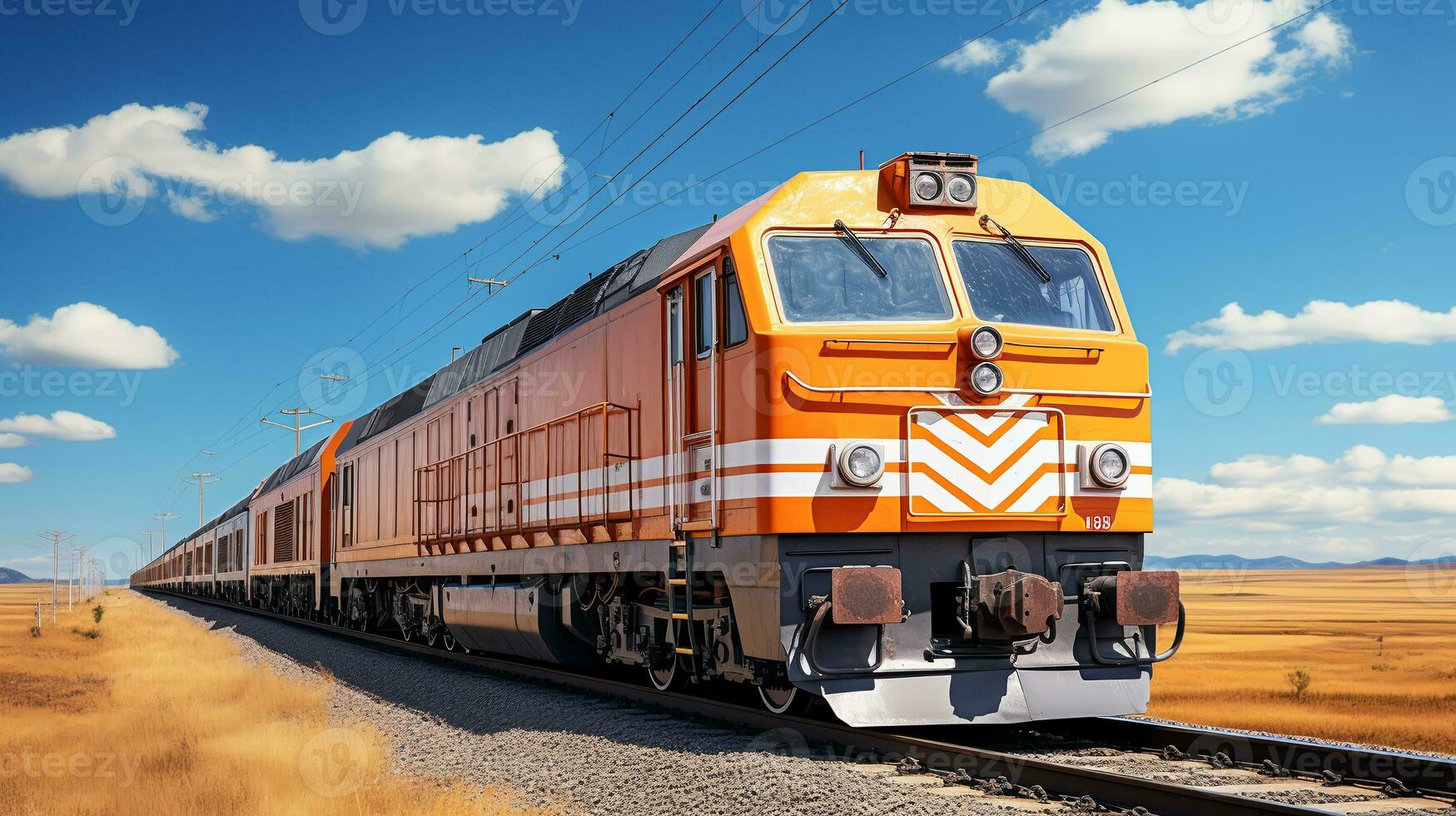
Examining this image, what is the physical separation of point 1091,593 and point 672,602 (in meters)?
3.16

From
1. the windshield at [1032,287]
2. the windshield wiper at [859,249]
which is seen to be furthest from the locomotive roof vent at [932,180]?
the windshield wiper at [859,249]

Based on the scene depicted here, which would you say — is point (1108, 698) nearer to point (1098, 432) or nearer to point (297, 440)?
point (1098, 432)

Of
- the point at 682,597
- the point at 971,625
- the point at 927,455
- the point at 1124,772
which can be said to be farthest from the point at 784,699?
the point at 1124,772

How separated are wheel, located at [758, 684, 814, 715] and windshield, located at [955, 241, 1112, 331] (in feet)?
10.1

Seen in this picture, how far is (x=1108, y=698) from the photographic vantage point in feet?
26.6

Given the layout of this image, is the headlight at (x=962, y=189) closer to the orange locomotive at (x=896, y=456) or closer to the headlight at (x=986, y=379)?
the orange locomotive at (x=896, y=456)

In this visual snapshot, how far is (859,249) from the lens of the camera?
8.48 meters

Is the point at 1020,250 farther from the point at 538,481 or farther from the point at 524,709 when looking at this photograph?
the point at 524,709

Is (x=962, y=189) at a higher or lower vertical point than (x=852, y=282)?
higher

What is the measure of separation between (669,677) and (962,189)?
5.11 metres

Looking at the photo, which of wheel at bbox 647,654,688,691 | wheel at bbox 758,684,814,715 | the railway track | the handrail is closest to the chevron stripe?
the handrail

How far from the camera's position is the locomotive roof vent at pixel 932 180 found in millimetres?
8773

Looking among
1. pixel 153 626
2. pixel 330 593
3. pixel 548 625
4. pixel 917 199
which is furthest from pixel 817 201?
pixel 153 626

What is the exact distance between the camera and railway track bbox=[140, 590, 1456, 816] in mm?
5996
